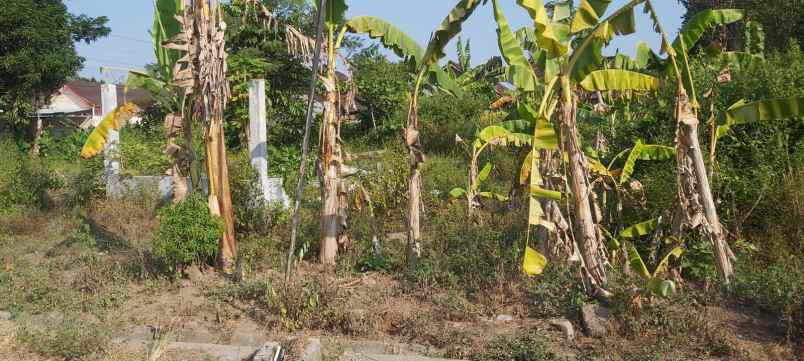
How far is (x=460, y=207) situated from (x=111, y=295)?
4755 millimetres

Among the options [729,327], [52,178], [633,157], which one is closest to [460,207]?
[633,157]

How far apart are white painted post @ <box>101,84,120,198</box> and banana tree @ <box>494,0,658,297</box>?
7673 mm

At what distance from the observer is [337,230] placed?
7520 millimetres

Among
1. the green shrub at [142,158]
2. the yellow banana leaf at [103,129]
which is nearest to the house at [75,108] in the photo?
the green shrub at [142,158]

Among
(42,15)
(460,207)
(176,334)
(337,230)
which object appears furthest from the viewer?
(42,15)

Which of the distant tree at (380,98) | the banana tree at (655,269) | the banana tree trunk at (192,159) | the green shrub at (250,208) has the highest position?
the distant tree at (380,98)

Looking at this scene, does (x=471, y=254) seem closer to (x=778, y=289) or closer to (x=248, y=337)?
(x=248, y=337)

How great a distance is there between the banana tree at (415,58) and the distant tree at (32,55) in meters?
14.5

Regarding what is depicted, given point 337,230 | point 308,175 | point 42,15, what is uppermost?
point 42,15

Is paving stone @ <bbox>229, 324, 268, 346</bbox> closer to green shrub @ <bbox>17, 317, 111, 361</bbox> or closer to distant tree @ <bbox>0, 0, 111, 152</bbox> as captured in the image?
green shrub @ <bbox>17, 317, 111, 361</bbox>

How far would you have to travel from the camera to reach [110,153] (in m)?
10.5

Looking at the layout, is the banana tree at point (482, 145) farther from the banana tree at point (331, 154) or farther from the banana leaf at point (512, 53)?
the banana tree at point (331, 154)

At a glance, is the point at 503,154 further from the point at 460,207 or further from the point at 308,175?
the point at 308,175

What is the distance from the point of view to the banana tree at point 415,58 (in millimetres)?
6715
